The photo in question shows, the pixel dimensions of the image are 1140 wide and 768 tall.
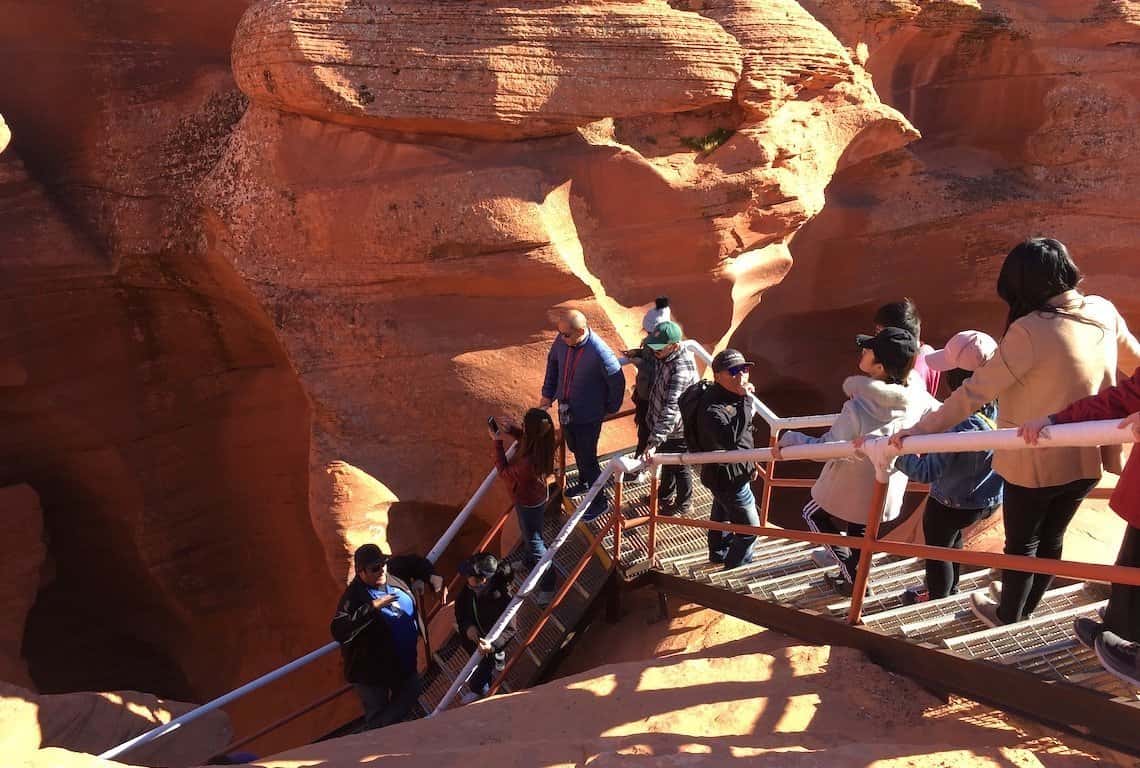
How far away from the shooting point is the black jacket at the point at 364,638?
4477mm

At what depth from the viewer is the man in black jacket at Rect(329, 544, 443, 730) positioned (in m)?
4.52

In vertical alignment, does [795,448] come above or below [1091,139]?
below

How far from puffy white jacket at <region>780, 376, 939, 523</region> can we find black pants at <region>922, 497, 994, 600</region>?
0.21 metres

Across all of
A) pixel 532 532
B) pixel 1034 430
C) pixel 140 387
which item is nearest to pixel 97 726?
pixel 532 532

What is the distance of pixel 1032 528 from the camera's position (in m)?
3.31

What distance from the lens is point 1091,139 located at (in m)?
10.8

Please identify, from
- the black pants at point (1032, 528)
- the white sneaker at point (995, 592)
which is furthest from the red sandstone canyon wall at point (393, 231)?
the black pants at point (1032, 528)

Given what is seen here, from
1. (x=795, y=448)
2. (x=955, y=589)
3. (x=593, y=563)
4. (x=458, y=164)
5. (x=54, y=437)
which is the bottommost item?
(x=54, y=437)

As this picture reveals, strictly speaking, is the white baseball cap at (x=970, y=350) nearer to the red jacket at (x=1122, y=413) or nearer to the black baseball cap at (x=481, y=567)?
the red jacket at (x=1122, y=413)

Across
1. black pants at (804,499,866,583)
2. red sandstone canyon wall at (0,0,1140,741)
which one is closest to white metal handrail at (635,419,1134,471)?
black pants at (804,499,866,583)

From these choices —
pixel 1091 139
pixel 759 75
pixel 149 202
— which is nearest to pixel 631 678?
pixel 759 75

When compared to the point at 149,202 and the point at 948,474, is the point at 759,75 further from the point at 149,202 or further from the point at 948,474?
the point at 149,202

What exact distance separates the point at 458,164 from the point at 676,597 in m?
4.32

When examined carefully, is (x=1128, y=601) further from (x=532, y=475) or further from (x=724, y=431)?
(x=532, y=475)
